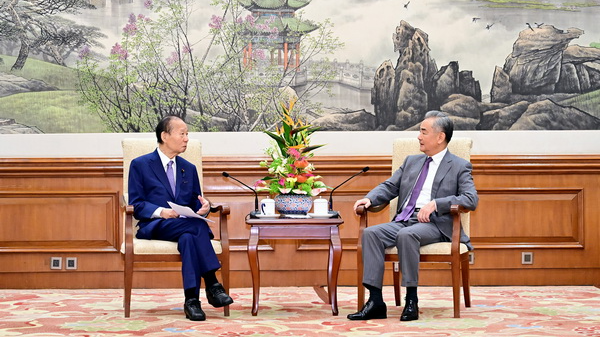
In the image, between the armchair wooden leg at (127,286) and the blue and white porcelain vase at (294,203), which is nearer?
the armchair wooden leg at (127,286)

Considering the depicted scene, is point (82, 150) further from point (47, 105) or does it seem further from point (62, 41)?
point (62, 41)

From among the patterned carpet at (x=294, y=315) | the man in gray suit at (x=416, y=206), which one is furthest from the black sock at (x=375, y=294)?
the patterned carpet at (x=294, y=315)

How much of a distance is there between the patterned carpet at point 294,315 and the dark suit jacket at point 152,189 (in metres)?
0.65

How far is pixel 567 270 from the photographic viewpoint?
21.4 feet

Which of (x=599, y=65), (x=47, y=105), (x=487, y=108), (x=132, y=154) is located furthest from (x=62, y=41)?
(x=599, y=65)

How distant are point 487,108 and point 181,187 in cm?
257


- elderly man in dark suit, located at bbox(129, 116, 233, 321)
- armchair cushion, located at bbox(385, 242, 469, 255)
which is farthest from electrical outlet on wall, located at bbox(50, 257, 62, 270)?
armchair cushion, located at bbox(385, 242, 469, 255)

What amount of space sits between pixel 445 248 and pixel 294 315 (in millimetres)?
A: 1010

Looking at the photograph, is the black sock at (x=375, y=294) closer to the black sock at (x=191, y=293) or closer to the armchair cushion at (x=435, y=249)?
the armchair cushion at (x=435, y=249)

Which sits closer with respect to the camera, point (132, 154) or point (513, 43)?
point (132, 154)

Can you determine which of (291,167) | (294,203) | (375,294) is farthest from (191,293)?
(375,294)

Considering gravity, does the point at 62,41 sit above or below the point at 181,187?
above

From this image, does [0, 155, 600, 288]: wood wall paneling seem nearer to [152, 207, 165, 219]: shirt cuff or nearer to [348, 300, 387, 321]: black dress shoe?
[152, 207, 165, 219]: shirt cuff

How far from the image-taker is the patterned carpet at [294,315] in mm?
4613
